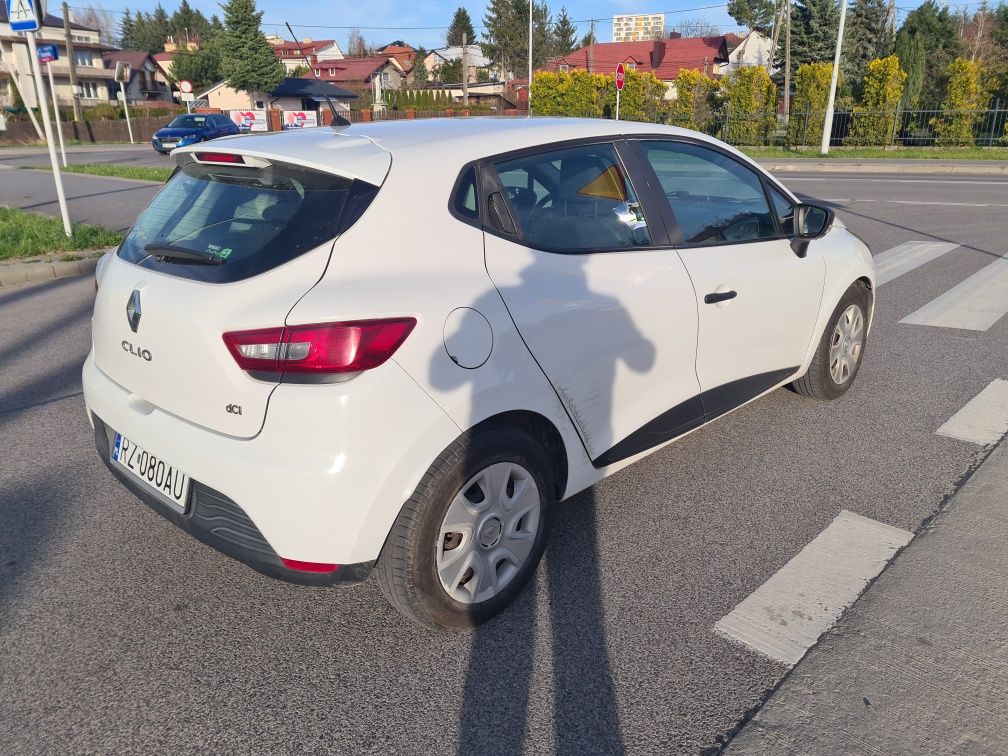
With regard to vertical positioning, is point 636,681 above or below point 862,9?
below

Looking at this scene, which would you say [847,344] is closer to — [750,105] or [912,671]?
[912,671]

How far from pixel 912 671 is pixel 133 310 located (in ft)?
9.26

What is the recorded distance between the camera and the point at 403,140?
2.83m

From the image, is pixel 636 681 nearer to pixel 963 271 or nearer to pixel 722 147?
pixel 722 147

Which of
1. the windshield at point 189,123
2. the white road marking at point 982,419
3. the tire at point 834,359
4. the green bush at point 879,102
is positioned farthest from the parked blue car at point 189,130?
the white road marking at point 982,419

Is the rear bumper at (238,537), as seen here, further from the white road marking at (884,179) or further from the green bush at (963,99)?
the green bush at (963,99)

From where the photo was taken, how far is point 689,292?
331cm

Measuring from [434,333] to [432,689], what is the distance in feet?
3.65

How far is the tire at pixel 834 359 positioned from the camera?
4.47 meters

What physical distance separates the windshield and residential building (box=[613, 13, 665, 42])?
81949mm

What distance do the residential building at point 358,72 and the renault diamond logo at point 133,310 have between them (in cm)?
6921

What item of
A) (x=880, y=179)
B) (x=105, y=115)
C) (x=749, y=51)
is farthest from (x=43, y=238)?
(x=749, y=51)

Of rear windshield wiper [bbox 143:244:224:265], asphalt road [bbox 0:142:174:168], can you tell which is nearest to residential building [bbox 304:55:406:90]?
asphalt road [bbox 0:142:174:168]

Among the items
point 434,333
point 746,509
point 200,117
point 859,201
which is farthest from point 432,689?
point 200,117
